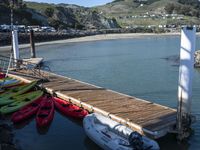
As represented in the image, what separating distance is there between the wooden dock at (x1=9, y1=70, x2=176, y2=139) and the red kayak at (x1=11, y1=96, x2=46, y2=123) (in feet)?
6.65

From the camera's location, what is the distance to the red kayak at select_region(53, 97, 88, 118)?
68.5ft

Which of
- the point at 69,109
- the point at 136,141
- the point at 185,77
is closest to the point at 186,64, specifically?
the point at 185,77

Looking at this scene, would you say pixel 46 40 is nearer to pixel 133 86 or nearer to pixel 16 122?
pixel 133 86

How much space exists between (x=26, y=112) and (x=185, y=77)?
9.93 meters

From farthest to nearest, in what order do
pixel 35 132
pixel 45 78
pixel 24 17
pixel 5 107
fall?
pixel 24 17 < pixel 45 78 < pixel 5 107 < pixel 35 132

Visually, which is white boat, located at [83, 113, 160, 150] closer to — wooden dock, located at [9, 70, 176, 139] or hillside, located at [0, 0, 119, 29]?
wooden dock, located at [9, 70, 176, 139]

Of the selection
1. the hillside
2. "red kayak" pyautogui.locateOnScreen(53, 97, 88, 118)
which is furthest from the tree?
"red kayak" pyautogui.locateOnScreen(53, 97, 88, 118)

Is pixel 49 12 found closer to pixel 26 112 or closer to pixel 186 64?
pixel 26 112

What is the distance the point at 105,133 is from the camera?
16.2m

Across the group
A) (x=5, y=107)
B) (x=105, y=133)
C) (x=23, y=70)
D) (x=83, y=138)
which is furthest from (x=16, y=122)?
(x=23, y=70)

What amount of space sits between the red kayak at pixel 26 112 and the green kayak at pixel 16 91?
188 cm

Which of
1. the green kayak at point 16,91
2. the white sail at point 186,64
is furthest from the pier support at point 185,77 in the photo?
the green kayak at point 16,91

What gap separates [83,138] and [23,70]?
17187mm

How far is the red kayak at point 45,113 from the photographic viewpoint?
784 inches
